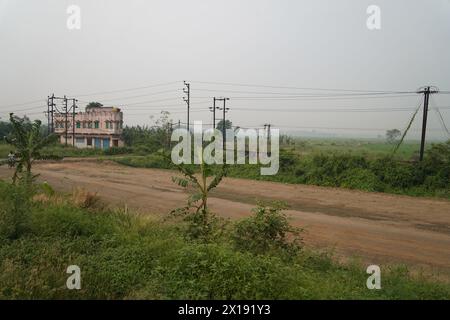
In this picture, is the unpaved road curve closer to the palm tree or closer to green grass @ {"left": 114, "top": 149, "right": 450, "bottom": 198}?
green grass @ {"left": 114, "top": 149, "right": 450, "bottom": 198}

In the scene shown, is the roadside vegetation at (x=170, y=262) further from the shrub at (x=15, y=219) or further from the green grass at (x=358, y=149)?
the green grass at (x=358, y=149)

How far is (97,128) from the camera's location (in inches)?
1948

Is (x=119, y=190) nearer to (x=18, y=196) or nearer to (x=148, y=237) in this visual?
(x=18, y=196)

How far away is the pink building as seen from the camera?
48000 millimetres

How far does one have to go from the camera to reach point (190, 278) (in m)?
5.07

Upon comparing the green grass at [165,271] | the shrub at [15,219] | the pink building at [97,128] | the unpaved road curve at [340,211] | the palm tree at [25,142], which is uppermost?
the pink building at [97,128]

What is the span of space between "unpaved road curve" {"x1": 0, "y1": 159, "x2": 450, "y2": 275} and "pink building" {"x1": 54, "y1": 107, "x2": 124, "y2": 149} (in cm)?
2674

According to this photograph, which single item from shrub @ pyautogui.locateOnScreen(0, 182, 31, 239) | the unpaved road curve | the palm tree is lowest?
the unpaved road curve

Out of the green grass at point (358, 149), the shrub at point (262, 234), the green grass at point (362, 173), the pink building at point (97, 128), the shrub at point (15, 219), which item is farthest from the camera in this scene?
the pink building at point (97, 128)

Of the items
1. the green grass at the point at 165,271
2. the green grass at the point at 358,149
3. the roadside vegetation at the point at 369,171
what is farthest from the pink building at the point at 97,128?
the green grass at the point at 165,271

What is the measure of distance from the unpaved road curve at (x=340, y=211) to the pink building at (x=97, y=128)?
26.7 metres

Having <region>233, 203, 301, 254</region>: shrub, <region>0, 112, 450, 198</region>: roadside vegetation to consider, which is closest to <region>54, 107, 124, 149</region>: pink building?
<region>0, 112, 450, 198</region>: roadside vegetation

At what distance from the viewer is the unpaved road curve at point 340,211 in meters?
8.36

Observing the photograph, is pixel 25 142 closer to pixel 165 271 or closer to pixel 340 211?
pixel 165 271
